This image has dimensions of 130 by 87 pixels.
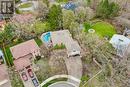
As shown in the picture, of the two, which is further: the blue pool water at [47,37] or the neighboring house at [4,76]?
the blue pool water at [47,37]

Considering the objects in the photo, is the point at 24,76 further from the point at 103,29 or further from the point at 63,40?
the point at 103,29

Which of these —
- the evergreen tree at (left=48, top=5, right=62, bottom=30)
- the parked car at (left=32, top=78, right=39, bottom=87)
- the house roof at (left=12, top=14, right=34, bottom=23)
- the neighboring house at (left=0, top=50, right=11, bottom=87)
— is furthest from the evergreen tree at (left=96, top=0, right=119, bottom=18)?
the neighboring house at (left=0, top=50, right=11, bottom=87)

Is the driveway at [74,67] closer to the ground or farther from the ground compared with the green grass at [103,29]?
closer to the ground

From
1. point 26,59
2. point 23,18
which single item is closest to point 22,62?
point 26,59

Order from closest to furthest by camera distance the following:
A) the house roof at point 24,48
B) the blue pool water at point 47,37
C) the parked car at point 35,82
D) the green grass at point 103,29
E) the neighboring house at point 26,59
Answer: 1. the parked car at point 35,82
2. the neighboring house at point 26,59
3. the house roof at point 24,48
4. the blue pool water at point 47,37
5. the green grass at point 103,29

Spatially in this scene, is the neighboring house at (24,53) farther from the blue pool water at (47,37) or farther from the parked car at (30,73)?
the blue pool water at (47,37)

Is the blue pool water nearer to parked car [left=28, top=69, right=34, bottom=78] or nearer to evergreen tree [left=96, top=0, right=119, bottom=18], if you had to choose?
parked car [left=28, top=69, right=34, bottom=78]

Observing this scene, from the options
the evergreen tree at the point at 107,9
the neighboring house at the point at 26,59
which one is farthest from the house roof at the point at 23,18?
the evergreen tree at the point at 107,9
